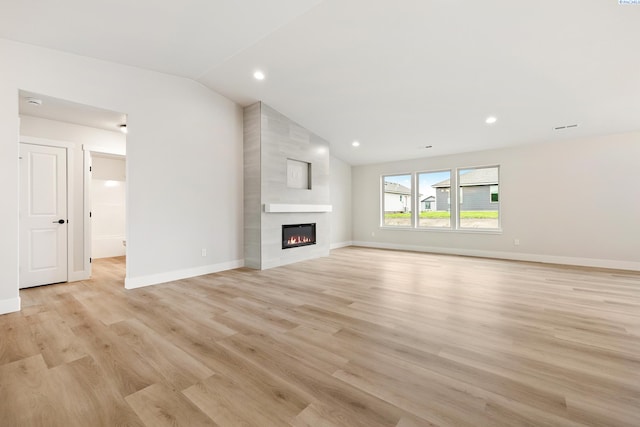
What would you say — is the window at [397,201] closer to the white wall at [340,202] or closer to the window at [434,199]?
the window at [434,199]

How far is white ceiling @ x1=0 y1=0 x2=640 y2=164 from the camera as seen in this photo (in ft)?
9.32

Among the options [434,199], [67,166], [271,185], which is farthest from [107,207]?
[434,199]

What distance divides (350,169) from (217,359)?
745 centimetres

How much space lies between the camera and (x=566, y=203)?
565 centimetres

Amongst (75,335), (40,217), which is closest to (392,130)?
(75,335)

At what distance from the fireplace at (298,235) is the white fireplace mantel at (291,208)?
36 cm

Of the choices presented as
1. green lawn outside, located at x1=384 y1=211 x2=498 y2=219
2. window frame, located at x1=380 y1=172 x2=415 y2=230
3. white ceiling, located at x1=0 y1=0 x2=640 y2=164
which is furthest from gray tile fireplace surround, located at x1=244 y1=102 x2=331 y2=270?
green lawn outside, located at x1=384 y1=211 x2=498 y2=219

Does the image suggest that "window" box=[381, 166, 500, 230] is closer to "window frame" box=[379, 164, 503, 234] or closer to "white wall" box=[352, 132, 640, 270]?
"window frame" box=[379, 164, 503, 234]

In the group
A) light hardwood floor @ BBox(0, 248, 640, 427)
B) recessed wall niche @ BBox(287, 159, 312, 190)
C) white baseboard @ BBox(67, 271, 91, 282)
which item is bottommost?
light hardwood floor @ BBox(0, 248, 640, 427)

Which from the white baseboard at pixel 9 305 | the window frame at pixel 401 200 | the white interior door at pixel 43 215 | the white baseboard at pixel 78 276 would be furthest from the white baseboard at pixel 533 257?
the white baseboard at pixel 9 305

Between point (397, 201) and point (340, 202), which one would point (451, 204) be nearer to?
point (397, 201)

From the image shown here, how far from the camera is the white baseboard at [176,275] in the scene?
3.92 m

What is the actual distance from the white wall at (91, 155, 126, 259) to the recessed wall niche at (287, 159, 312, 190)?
4.06 meters

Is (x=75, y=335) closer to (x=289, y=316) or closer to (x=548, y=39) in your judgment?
(x=289, y=316)
